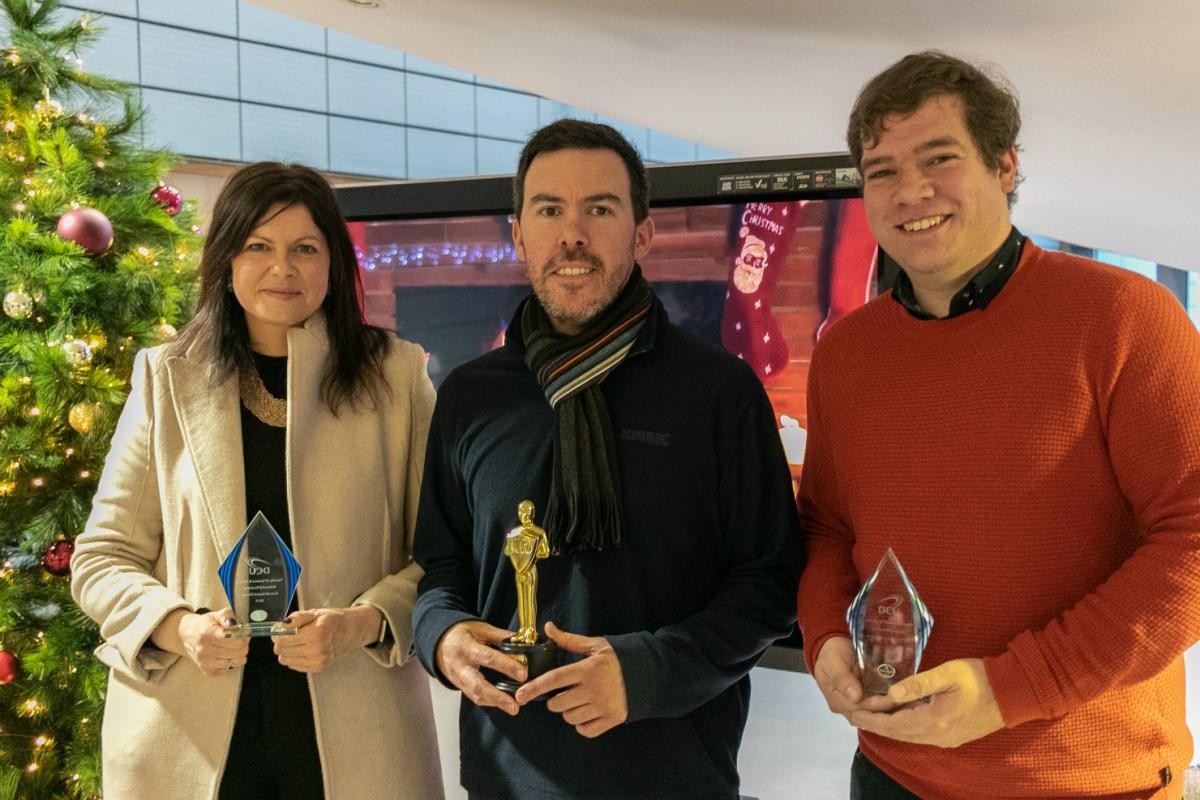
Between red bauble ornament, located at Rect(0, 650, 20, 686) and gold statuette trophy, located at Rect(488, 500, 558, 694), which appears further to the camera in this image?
red bauble ornament, located at Rect(0, 650, 20, 686)

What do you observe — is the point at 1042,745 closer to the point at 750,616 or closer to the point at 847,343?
the point at 750,616

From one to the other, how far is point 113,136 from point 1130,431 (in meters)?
3.08

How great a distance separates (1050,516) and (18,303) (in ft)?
9.15

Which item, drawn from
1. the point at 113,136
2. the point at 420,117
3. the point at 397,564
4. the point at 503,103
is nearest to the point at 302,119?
the point at 420,117

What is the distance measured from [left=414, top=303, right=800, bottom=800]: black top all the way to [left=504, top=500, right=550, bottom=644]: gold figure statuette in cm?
13

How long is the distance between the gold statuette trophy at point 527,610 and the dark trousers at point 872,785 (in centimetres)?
56

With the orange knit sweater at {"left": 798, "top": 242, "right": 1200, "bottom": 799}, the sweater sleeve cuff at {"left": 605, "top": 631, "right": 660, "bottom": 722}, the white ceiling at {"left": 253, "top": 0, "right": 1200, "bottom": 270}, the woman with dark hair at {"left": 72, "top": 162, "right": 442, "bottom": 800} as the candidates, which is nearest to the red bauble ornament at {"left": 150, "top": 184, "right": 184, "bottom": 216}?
the white ceiling at {"left": 253, "top": 0, "right": 1200, "bottom": 270}

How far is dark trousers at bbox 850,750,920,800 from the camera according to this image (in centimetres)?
179

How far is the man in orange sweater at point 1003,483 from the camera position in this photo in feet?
4.99

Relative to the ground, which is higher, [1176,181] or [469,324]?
[1176,181]

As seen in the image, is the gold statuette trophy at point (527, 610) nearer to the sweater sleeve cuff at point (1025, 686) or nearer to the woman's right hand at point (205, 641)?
the woman's right hand at point (205, 641)

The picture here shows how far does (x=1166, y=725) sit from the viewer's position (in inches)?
64.3

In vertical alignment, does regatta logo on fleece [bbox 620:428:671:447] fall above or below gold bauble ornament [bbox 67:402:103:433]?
above

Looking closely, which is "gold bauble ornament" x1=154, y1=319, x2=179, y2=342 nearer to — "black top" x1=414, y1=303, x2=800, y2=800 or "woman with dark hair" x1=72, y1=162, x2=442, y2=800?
"woman with dark hair" x1=72, y1=162, x2=442, y2=800
